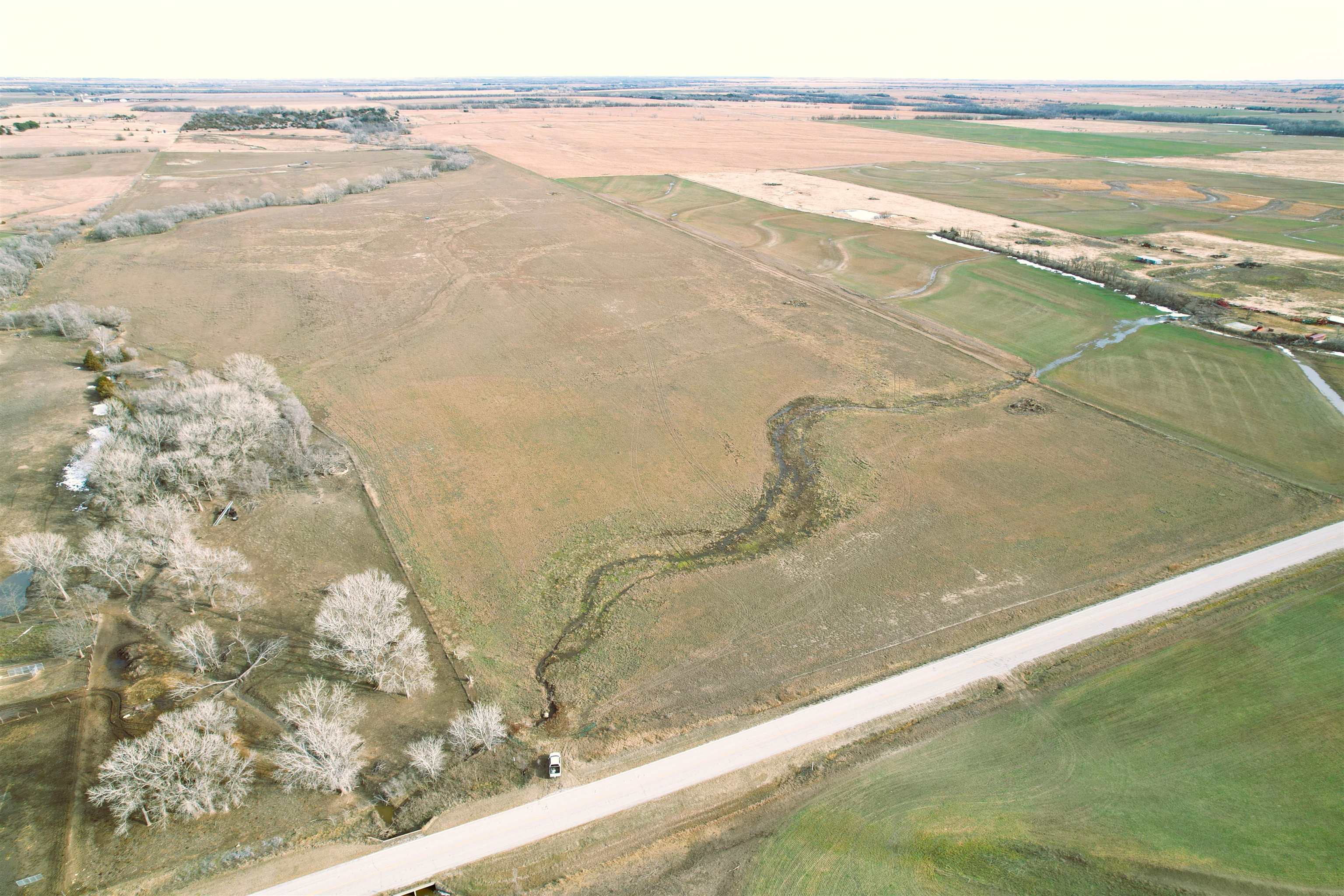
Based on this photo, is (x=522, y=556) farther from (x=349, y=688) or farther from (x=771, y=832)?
(x=771, y=832)

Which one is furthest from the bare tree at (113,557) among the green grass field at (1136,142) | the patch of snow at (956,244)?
the green grass field at (1136,142)

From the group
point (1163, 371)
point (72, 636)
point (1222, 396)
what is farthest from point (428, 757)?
point (1163, 371)

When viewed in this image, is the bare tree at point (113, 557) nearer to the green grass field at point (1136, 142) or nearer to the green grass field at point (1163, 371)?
the green grass field at point (1163, 371)

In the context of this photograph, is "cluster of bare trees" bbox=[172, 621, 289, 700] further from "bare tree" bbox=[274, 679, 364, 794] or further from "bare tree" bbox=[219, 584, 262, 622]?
"bare tree" bbox=[274, 679, 364, 794]

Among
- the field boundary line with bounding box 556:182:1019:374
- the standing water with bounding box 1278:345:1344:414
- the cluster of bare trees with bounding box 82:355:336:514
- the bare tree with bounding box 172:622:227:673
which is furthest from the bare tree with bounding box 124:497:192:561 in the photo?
the standing water with bounding box 1278:345:1344:414

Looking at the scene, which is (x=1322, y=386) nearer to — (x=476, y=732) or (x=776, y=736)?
(x=776, y=736)
